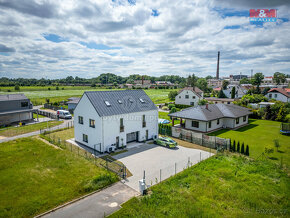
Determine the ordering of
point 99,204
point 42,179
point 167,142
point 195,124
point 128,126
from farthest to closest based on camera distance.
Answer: point 195,124, point 128,126, point 167,142, point 42,179, point 99,204

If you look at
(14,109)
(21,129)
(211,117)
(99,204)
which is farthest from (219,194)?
(14,109)

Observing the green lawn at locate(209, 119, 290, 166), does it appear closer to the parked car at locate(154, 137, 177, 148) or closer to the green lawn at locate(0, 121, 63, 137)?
the parked car at locate(154, 137, 177, 148)

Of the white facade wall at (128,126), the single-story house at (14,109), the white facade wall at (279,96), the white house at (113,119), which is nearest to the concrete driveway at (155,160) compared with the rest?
the white facade wall at (128,126)

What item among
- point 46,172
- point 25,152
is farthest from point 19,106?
point 46,172

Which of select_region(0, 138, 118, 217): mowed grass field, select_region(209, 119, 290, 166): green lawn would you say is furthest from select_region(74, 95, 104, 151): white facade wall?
select_region(209, 119, 290, 166): green lawn

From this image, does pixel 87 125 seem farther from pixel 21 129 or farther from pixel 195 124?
pixel 195 124

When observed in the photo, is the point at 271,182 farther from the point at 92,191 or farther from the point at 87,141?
the point at 87,141
